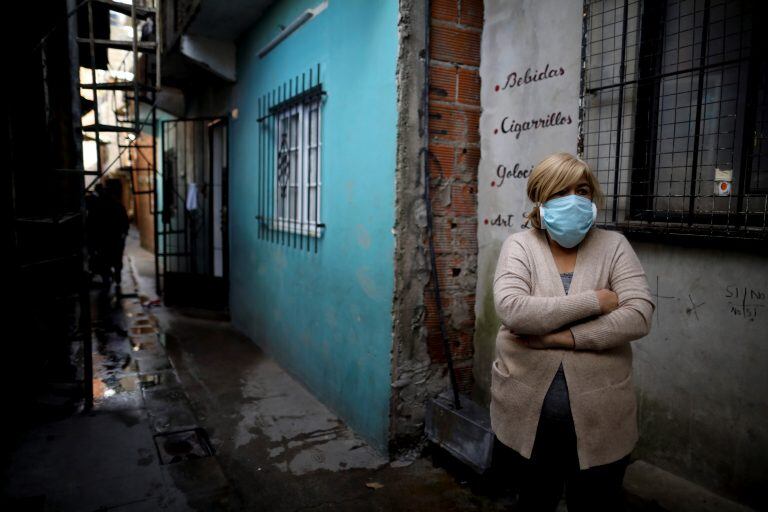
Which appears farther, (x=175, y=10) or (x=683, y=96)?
(x=175, y=10)

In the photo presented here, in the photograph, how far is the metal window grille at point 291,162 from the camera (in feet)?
16.8

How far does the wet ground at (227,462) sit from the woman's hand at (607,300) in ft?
3.93

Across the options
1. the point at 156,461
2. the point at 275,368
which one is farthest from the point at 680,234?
the point at 275,368

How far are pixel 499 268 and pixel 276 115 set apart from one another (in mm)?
4539

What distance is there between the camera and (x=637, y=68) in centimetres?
277

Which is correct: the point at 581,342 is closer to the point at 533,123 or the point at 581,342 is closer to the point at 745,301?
the point at 745,301

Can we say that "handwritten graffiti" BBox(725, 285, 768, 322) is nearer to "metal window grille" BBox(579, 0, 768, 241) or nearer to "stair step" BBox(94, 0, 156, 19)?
"metal window grille" BBox(579, 0, 768, 241)

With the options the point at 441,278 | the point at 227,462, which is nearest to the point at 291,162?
the point at 441,278

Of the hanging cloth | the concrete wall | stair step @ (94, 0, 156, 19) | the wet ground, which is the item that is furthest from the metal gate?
the concrete wall

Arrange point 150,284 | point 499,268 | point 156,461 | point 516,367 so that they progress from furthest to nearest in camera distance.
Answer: point 150,284 < point 156,461 < point 499,268 < point 516,367

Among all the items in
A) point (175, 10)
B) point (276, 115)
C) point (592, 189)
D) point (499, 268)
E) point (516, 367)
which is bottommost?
point (516, 367)

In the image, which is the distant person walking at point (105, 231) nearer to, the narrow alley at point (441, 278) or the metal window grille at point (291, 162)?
the narrow alley at point (441, 278)

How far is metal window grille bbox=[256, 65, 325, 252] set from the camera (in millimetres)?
5121

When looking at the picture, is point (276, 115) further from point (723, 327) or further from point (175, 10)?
point (723, 327)
